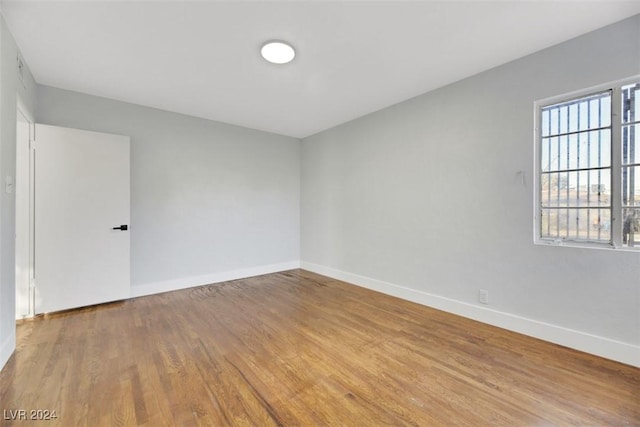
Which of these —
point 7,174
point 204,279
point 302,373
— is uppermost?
point 7,174

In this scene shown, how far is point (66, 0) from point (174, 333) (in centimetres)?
279

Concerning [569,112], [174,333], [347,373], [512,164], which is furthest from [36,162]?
[569,112]

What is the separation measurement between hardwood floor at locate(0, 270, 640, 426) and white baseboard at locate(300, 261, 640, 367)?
9cm

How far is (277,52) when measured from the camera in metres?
2.46

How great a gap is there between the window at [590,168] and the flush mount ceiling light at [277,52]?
93.6 inches

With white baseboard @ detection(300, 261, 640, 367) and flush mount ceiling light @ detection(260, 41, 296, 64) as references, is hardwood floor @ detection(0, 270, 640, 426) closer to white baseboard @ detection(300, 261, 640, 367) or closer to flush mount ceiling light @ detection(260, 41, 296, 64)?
white baseboard @ detection(300, 261, 640, 367)

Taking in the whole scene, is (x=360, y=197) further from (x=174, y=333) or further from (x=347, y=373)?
(x=174, y=333)

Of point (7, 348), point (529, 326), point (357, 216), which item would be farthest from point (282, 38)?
point (529, 326)

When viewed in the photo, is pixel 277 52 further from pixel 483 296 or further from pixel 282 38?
pixel 483 296

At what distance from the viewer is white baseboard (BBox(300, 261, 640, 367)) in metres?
2.05

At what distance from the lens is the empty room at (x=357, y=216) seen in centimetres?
180

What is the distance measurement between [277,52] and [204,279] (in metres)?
3.37

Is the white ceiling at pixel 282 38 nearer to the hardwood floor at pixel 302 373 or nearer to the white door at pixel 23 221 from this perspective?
the white door at pixel 23 221

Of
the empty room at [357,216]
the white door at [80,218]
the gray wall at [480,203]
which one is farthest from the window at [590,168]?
the white door at [80,218]
